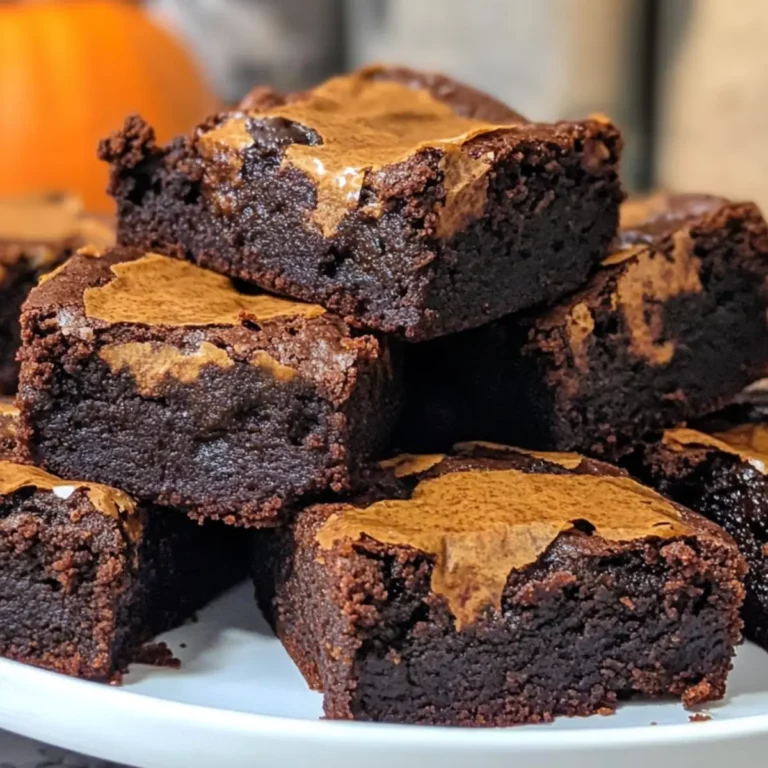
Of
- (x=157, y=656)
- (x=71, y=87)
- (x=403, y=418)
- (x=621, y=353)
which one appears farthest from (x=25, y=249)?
(x=71, y=87)

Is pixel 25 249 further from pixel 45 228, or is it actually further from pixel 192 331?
pixel 192 331

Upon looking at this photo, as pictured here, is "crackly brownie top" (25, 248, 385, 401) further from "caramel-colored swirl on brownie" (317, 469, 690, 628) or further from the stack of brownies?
"caramel-colored swirl on brownie" (317, 469, 690, 628)

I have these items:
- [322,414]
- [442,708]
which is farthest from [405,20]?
[442,708]

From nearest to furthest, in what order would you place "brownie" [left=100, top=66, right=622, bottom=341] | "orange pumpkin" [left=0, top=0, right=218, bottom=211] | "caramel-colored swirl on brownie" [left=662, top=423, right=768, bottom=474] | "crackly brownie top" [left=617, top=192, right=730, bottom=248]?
Answer: "brownie" [left=100, top=66, right=622, bottom=341] → "caramel-colored swirl on brownie" [left=662, top=423, right=768, bottom=474] → "crackly brownie top" [left=617, top=192, right=730, bottom=248] → "orange pumpkin" [left=0, top=0, right=218, bottom=211]

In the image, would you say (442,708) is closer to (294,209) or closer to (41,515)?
(41,515)

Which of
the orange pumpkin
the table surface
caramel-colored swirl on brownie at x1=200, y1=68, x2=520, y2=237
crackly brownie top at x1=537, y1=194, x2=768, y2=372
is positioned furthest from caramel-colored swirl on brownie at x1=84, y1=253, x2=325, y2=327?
the orange pumpkin

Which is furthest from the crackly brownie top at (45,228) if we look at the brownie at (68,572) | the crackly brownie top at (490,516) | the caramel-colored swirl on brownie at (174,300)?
the crackly brownie top at (490,516)

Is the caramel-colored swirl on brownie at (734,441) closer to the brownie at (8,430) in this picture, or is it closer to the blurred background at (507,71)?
the brownie at (8,430)
